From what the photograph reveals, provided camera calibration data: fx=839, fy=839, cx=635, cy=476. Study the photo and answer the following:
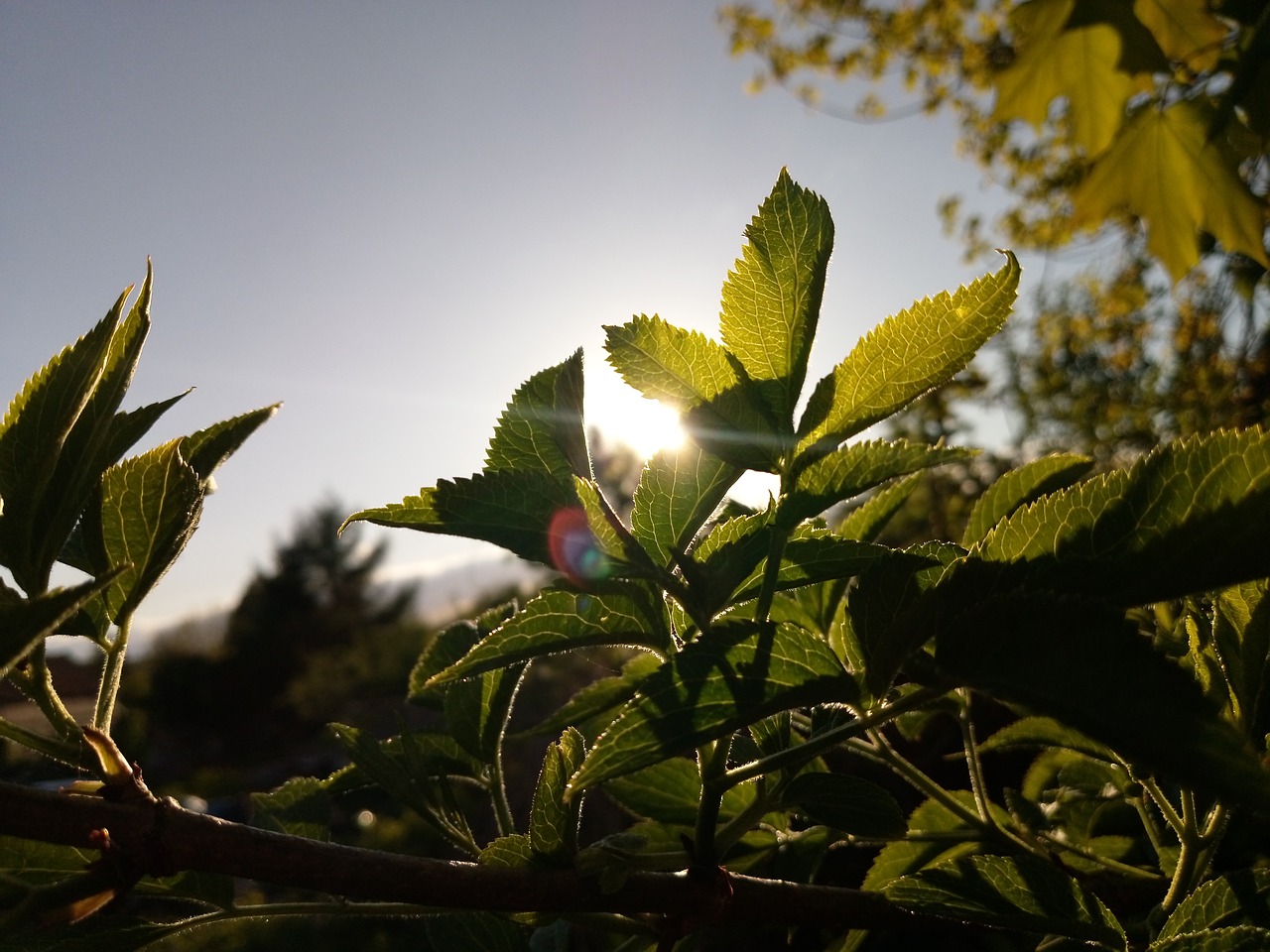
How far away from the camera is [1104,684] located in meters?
0.33

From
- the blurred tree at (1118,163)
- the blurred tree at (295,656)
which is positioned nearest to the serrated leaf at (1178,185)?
the blurred tree at (1118,163)

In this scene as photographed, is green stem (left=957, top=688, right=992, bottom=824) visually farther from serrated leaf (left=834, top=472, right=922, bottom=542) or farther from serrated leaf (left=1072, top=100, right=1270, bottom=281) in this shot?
serrated leaf (left=1072, top=100, right=1270, bottom=281)

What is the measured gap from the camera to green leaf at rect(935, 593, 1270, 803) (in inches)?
12.1

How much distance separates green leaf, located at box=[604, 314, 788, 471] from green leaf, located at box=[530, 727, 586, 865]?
0.22 m

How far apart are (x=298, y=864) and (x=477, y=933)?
0.24 metres

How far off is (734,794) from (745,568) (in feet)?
1.12

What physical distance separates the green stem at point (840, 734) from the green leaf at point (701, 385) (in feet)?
0.52

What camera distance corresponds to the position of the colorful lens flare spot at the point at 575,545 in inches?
17.8

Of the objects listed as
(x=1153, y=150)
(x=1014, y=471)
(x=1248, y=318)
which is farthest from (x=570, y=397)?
(x=1248, y=318)

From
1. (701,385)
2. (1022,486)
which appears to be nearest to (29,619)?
(701,385)

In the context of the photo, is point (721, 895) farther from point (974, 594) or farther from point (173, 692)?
point (173, 692)

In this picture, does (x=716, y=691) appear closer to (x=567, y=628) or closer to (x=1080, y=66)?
(x=567, y=628)

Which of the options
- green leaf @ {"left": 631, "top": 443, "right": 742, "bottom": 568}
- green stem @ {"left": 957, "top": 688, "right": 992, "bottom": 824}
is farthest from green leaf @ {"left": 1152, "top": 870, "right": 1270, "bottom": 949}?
green leaf @ {"left": 631, "top": 443, "right": 742, "bottom": 568}

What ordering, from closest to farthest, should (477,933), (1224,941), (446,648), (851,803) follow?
(1224,941), (851,803), (477,933), (446,648)
